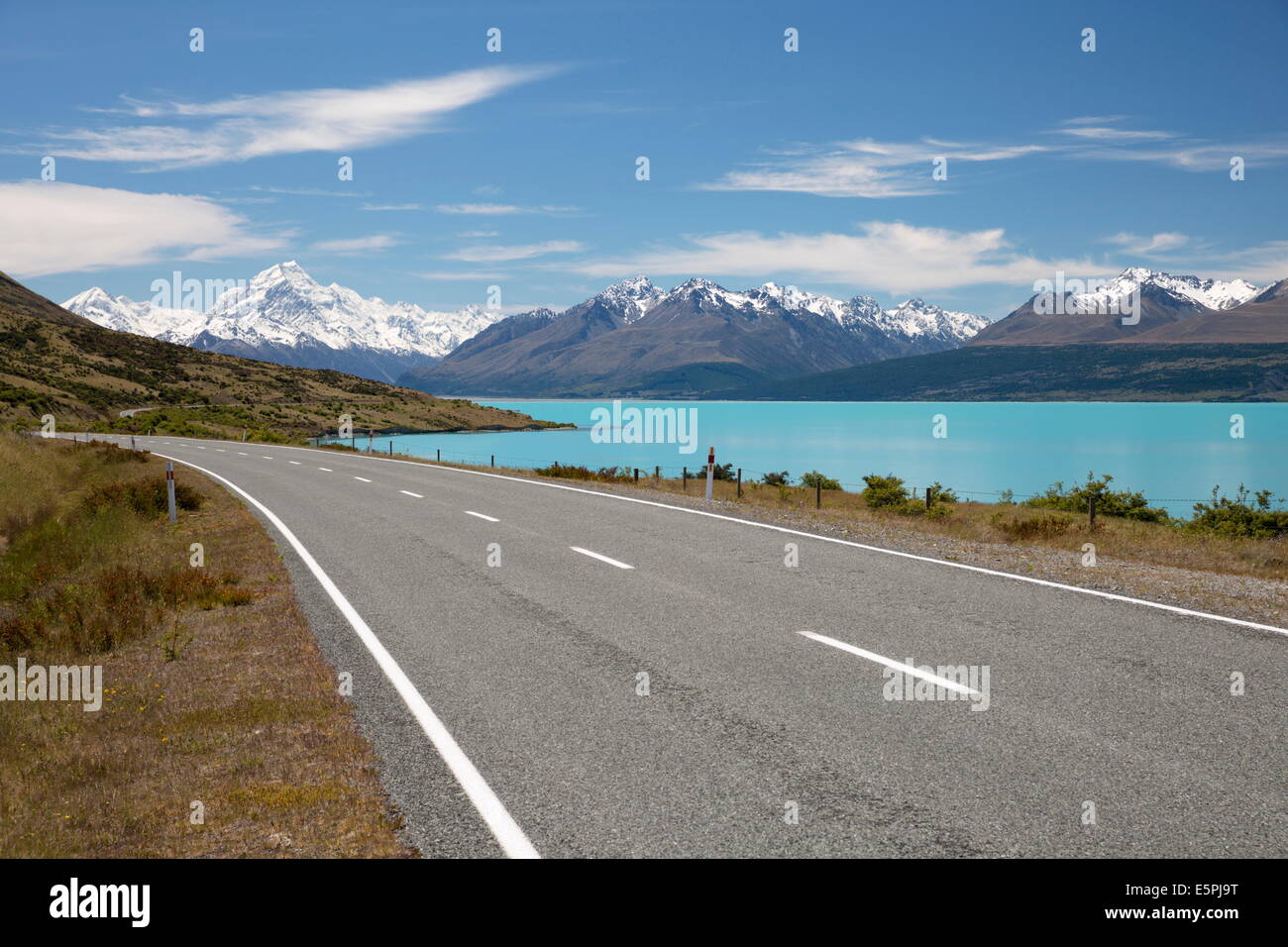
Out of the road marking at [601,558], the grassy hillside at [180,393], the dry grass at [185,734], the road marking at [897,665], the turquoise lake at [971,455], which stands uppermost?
the grassy hillside at [180,393]

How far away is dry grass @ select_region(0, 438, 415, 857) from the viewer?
4.72 m

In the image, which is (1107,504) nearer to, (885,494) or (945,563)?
(885,494)

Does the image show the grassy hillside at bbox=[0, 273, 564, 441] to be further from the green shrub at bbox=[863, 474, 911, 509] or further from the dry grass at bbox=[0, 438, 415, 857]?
the dry grass at bbox=[0, 438, 415, 857]

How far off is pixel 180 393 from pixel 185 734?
125 metres

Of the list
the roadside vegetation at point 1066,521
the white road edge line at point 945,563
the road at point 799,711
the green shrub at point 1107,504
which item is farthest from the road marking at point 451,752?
the green shrub at point 1107,504

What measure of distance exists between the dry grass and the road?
0.34 meters

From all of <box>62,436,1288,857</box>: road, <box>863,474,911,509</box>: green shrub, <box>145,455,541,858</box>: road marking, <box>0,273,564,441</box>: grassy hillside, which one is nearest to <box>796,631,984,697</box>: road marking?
<box>62,436,1288,857</box>: road

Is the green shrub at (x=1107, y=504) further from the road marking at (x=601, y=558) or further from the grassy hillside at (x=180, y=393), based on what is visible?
the grassy hillside at (x=180, y=393)

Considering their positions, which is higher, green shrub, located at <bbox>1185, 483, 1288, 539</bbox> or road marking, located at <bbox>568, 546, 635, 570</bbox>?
road marking, located at <bbox>568, 546, 635, 570</bbox>

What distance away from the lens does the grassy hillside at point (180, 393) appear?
291 feet

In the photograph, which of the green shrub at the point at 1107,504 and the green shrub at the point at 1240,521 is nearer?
the green shrub at the point at 1240,521

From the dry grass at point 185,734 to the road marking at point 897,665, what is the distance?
407 cm

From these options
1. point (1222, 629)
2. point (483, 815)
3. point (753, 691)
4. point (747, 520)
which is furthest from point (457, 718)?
point (747, 520)
